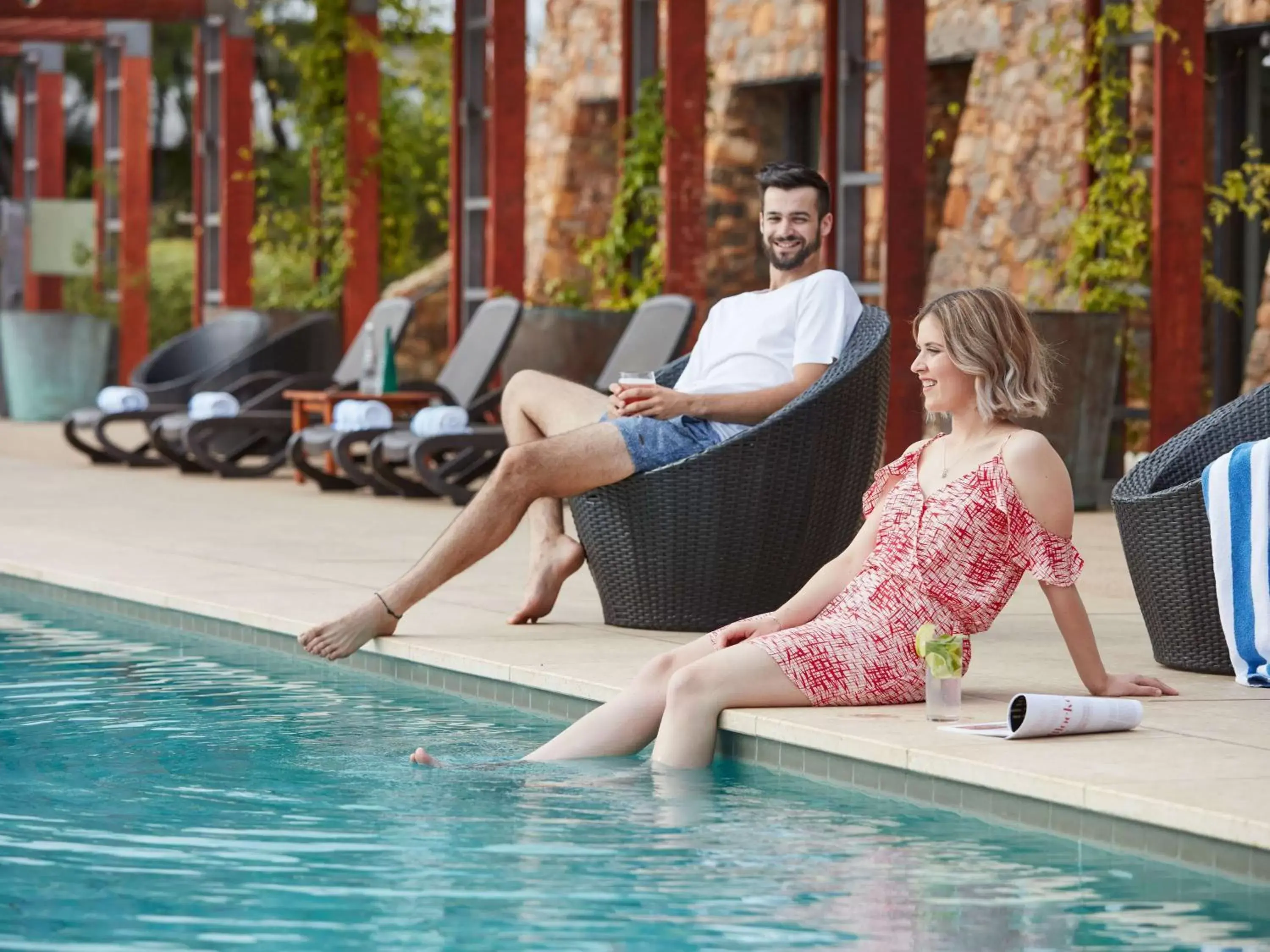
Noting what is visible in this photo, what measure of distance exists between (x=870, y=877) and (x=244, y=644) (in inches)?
103

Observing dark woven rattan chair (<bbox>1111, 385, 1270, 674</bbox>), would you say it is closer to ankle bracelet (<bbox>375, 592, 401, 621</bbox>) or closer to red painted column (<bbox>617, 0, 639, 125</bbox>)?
ankle bracelet (<bbox>375, 592, 401, 621</bbox>)

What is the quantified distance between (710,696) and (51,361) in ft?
45.8

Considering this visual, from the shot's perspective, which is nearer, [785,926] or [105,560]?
[785,926]

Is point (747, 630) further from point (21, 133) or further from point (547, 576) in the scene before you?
point (21, 133)

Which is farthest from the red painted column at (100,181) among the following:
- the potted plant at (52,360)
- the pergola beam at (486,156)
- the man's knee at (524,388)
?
the man's knee at (524,388)

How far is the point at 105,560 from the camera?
6641mm

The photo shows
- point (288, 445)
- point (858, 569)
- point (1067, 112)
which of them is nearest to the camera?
point (858, 569)

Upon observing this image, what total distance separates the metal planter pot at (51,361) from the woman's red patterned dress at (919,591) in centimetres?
1381

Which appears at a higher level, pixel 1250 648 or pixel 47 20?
pixel 47 20

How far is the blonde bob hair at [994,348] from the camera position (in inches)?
150

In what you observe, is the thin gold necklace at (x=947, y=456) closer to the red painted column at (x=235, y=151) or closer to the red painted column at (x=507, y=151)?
the red painted column at (x=507, y=151)

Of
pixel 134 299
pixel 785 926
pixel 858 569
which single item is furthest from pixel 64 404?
pixel 785 926

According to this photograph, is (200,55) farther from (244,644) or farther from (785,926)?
(785,926)

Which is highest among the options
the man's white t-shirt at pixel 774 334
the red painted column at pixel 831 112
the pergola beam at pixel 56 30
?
the pergola beam at pixel 56 30
